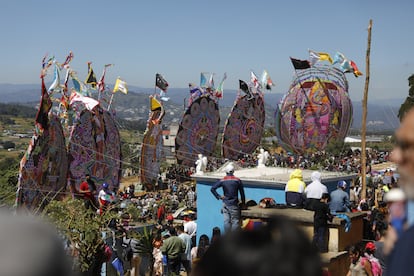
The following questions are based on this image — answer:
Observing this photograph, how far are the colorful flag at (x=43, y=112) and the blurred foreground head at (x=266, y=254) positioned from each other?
53.4ft

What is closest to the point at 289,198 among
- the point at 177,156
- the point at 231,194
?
the point at 231,194

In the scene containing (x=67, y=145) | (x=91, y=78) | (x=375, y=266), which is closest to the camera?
(x=375, y=266)

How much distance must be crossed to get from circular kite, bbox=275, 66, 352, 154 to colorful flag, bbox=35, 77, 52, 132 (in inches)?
609

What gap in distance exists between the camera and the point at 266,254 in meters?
1.51

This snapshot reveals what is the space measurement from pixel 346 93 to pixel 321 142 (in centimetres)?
279

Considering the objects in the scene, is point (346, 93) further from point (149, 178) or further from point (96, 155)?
point (96, 155)

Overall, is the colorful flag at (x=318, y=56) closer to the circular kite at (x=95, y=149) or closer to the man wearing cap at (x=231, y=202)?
the circular kite at (x=95, y=149)

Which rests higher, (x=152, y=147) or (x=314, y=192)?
(x=314, y=192)

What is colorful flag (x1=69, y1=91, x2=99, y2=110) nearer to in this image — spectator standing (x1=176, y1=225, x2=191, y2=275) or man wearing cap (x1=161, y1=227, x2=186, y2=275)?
spectator standing (x1=176, y1=225, x2=191, y2=275)

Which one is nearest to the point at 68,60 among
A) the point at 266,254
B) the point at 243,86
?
the point at 243,86

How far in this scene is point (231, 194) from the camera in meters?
7.55

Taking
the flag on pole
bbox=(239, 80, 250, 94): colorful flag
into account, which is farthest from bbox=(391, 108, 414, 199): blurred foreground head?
bbox=(239, 80, 250, 94): colorful flag

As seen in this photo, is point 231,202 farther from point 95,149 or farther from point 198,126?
point 198,126

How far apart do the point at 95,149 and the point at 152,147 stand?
5072 mm
